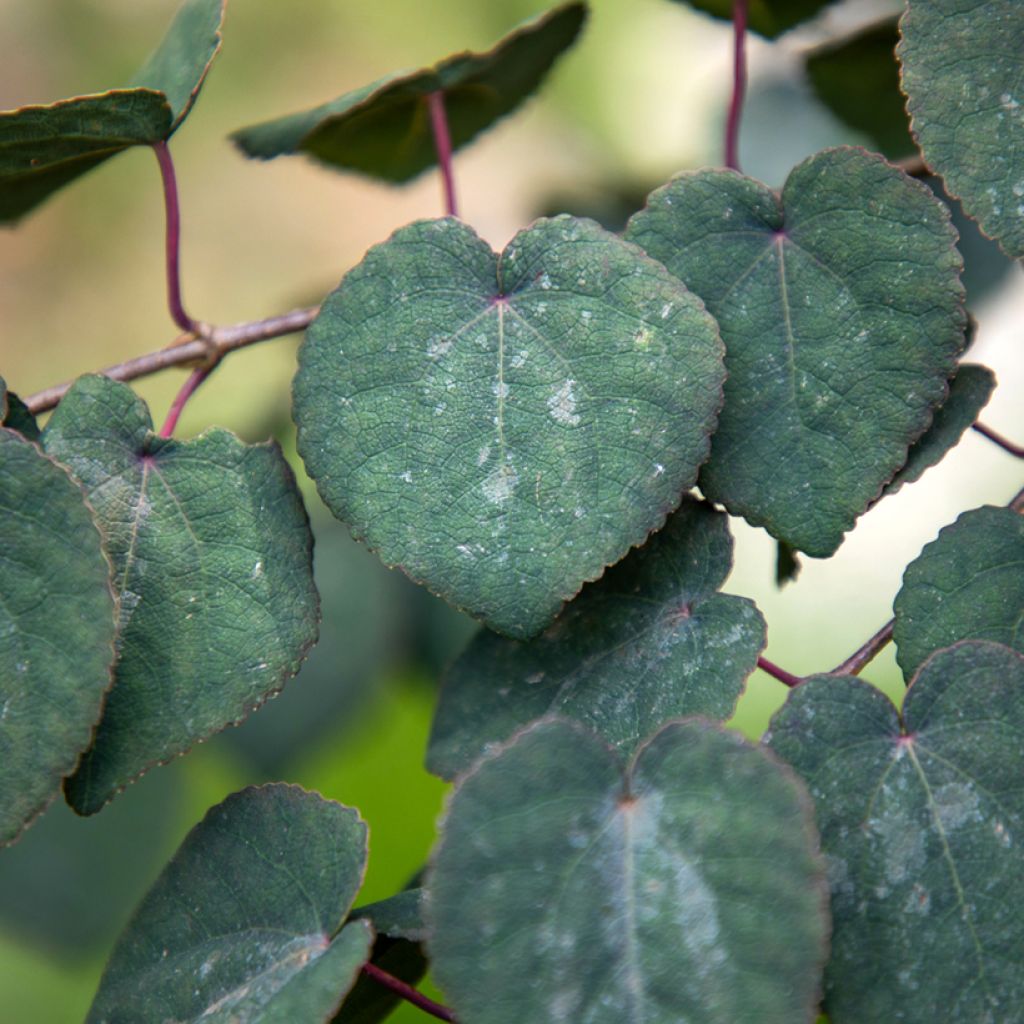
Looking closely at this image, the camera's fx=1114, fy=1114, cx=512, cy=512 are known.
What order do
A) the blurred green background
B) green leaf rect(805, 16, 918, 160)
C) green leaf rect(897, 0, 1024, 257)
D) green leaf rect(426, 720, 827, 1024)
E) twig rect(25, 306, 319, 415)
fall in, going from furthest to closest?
the blurred green background → green leaf rect(805, 16, 918, 160) → twig rect(25, 306, 319, 415) → green leaf rect(897, 0, 1024, 257) → green leaf rect(426, 720, 827, 1024)

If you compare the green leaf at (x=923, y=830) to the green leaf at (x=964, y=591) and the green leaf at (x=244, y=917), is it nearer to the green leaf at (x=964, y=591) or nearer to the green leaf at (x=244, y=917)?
the green leaf at (x=964, y=591)

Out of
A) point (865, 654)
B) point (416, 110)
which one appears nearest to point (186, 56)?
point (416, 110)

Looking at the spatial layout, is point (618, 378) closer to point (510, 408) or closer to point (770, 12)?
point (510, 408)

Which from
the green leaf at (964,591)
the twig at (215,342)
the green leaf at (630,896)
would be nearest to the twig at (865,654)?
the green leaf at (964,591)

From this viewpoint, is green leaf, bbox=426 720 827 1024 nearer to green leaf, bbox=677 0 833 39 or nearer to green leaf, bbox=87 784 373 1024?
green leaf, bbox=87 784 373 1024

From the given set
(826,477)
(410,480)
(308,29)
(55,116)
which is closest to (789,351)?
(826,477)

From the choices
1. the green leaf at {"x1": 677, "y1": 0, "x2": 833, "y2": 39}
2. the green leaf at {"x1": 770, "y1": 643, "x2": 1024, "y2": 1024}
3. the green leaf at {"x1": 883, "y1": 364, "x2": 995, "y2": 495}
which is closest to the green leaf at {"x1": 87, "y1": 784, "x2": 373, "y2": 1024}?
the green leaf at {"x1": 770, "y1": 643, "x2": 1024, "y2": 1024}

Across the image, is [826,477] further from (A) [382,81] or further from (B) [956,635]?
(A) [382,81]
